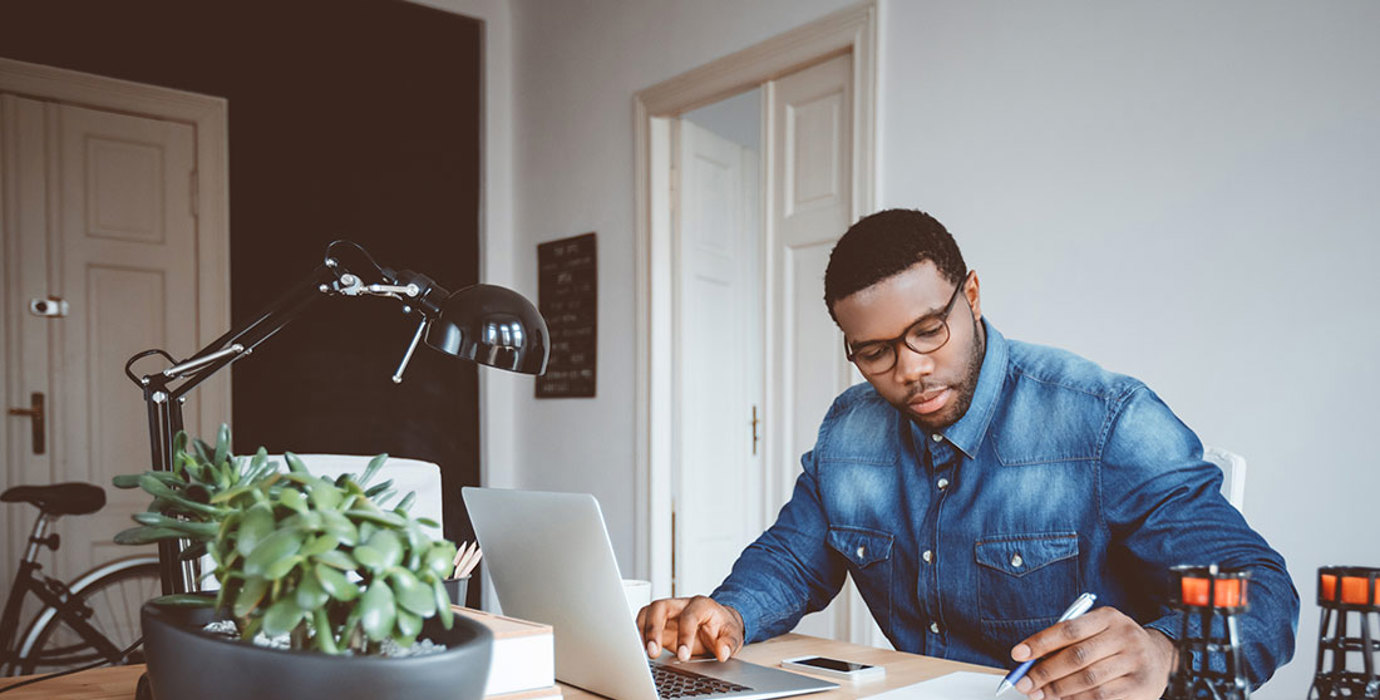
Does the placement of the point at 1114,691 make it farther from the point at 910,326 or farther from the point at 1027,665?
the point at 910,326

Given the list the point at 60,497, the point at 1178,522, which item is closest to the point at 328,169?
the point at 60,497

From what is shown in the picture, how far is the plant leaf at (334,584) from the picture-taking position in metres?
0.55

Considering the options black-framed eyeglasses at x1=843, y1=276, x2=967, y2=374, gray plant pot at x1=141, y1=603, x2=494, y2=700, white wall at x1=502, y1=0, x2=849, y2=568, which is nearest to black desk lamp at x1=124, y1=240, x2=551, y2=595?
gray plant pot at x1=141, y1=603, x2=494, y2=700

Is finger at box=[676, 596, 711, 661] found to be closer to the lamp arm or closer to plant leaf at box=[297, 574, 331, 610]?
the lamp arm

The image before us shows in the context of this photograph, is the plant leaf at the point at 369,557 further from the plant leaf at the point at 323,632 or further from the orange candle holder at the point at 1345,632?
the orange candle holder at the point at 1345,632

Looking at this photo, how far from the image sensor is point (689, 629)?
1208 millimetres

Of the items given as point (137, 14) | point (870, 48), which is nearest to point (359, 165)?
point (137, 14)

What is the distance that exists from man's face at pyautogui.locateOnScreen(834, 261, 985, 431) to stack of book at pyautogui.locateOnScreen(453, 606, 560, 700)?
28.8 inches

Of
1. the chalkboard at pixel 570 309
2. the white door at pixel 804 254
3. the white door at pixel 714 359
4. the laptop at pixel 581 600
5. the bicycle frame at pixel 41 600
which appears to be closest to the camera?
the laptop at pixel 581 600

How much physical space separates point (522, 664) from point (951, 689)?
17.8 inches

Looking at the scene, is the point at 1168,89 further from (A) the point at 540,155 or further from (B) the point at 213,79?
(B) the point at 213,79

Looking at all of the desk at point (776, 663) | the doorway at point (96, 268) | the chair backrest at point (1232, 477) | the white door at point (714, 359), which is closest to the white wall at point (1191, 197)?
the chair backrest at point (1232, 477)

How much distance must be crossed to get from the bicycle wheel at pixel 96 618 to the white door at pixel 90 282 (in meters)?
0.14

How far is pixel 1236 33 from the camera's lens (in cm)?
207
